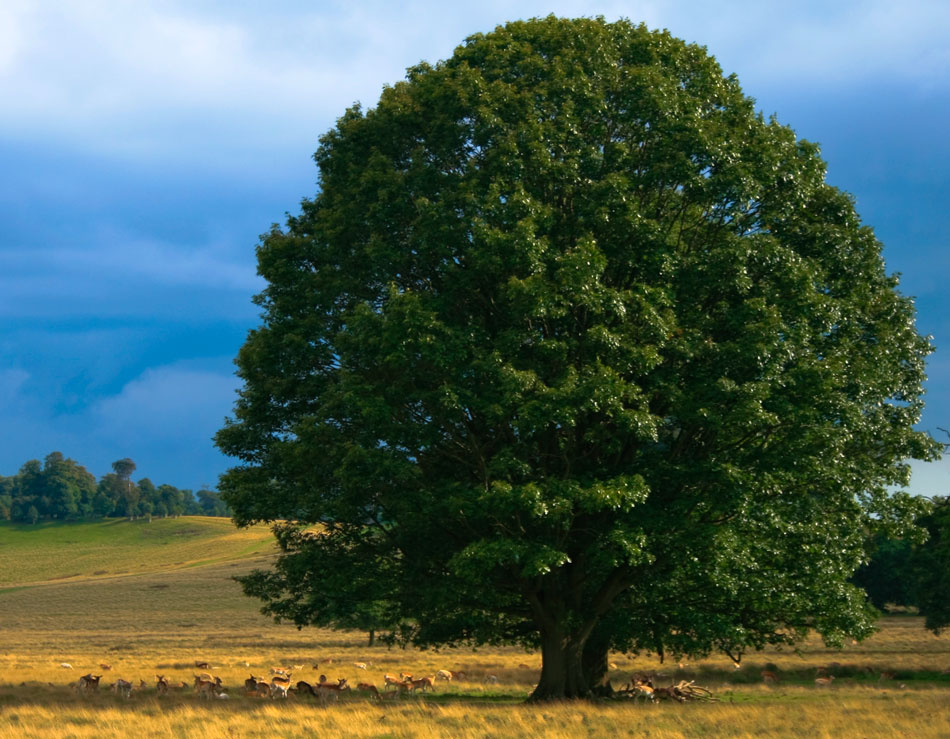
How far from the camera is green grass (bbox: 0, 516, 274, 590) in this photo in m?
144

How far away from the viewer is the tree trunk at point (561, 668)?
2241 centimetres

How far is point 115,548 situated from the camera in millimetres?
167000

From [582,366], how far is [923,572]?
158 feet

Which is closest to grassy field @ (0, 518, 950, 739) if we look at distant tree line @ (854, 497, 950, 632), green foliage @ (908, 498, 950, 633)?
green foliage @ (908, 498, 950, 633)

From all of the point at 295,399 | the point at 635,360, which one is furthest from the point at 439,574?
the point at 635,360

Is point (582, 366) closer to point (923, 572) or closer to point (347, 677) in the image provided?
point (347, 677)

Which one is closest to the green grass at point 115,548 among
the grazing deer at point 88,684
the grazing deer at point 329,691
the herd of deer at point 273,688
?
the grazing deer at point 88,684

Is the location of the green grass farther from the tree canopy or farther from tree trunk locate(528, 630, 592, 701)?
the tree canopy

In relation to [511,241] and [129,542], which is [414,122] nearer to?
[511,241]

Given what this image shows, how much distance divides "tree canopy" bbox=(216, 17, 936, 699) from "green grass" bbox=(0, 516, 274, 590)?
372 ft

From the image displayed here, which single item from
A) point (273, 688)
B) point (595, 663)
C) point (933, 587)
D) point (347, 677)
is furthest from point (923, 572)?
point (273, 688)

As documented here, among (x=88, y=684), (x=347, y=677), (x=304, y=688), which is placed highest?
(x=304, y=688)

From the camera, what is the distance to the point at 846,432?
1909cm

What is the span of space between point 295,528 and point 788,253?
14.1 meters
